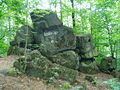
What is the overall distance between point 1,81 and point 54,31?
5984 millimetres

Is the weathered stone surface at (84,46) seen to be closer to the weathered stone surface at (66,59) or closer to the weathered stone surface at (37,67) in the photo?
the weathered stone surface at (66,59)

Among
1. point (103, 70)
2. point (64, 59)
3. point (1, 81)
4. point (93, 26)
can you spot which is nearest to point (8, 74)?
point (1, 81)

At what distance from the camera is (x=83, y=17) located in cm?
1733

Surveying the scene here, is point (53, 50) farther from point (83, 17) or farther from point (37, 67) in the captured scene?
point (83, 17)

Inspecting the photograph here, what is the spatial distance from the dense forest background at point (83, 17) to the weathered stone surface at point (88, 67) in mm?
1665

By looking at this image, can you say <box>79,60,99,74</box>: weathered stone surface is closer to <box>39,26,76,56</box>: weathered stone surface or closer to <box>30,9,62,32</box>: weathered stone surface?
<box>39,26,76,56</box>: weathered stone surface

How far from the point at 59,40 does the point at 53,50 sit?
3.02 ft

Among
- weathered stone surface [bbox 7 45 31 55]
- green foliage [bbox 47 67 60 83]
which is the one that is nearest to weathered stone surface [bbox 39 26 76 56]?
weathered stone surface [bbox 7 45 31 55]

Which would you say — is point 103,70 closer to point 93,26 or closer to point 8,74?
point 93,26

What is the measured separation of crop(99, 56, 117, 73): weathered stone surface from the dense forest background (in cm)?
70

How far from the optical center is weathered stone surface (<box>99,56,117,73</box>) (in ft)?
50.4

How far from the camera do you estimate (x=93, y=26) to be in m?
17.1

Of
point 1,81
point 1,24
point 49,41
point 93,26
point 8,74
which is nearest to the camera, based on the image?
point 1,81

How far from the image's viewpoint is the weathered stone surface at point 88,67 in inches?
554
